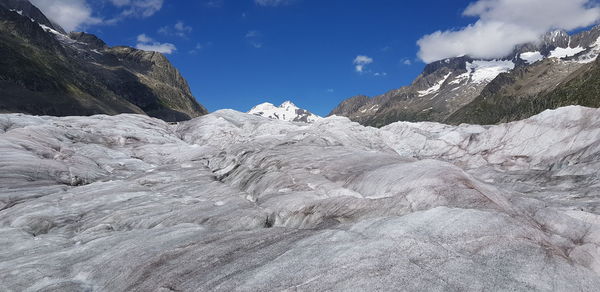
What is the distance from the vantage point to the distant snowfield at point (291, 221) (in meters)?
18.0

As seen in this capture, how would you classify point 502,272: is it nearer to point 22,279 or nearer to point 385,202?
point 385,202

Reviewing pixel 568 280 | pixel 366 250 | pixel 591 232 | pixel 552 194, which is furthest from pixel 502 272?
pixel 552 194

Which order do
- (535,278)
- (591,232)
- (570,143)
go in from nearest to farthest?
(535,278), (591,232), (570,143)

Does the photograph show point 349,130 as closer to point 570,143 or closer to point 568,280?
point 570,143

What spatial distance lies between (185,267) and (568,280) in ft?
56.4

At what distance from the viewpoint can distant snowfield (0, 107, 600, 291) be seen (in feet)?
59.0

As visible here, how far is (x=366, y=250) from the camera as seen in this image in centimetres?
1905

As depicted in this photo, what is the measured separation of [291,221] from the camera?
2897 centimetres

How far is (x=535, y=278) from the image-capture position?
16672 millimetres

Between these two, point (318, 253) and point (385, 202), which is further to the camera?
point (385, 202)

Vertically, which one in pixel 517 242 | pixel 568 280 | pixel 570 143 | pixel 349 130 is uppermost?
pixel 349 130

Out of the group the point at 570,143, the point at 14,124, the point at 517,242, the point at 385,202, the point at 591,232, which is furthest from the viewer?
the point at 14,124

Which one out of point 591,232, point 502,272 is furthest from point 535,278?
point 591,232

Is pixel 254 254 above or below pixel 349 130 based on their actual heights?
below
